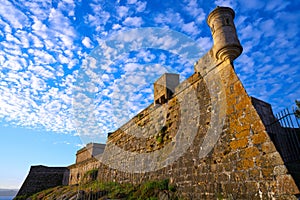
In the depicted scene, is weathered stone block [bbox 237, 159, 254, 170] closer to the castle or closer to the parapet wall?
the castle

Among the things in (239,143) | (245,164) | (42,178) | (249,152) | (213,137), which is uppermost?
(213,137)

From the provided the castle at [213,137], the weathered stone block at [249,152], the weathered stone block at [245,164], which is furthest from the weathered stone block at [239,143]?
the weathered stone block at [245,164]

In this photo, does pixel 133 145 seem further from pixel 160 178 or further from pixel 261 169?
pixel 261 169

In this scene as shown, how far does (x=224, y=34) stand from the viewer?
209 inches

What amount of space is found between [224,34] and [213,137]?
2.67 metres

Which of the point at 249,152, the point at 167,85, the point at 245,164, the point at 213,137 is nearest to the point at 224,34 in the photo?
the point at 213,137

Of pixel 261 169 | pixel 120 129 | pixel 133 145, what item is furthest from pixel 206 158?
pixel 120 129

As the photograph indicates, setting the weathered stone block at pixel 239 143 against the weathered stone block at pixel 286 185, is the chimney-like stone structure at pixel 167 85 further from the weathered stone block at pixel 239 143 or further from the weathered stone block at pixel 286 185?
the weathered stone block at pixel 286 185

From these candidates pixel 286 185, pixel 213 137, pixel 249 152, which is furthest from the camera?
pixel 213 137

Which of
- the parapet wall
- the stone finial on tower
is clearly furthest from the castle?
the parapet wall

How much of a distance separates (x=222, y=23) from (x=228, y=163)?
11.6 feet

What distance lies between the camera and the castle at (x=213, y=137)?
394 centimetres

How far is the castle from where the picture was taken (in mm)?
3938

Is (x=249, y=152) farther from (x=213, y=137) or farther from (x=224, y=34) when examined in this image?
(x=224, y=34)
